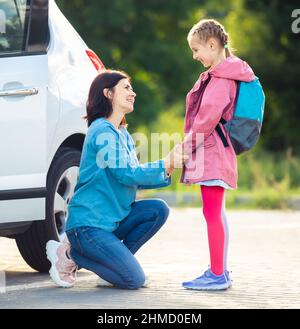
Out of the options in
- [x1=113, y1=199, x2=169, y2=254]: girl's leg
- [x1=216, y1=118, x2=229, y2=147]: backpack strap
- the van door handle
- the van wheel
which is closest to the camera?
the van door handle

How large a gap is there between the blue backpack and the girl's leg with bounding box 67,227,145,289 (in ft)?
2.95

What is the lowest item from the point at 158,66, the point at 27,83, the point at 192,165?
the point at 158,66

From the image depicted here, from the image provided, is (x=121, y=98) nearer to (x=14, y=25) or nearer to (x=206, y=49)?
(x=206, y=49)

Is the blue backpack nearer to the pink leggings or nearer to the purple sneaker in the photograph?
the pink leggings

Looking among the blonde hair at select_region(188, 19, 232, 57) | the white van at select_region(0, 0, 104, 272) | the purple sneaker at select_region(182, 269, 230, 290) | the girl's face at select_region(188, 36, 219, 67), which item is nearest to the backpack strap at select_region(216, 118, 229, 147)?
the girl's face at select_region(188, 36, 219, 67)

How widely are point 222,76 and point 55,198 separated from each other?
136cm

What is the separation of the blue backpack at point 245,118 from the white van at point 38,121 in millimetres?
1085

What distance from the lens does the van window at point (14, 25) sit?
23.8ft

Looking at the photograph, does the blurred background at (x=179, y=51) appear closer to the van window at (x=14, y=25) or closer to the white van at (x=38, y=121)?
the white van at (x=38, y=121)

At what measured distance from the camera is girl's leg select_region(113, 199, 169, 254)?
7.38 m

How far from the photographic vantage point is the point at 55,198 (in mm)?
7559

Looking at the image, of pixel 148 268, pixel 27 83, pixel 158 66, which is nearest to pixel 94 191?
pixel 27 83

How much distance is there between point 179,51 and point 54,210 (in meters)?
25.1
